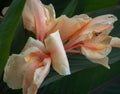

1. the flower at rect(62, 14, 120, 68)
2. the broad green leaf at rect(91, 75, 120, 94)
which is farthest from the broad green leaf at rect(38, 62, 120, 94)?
the flower at rect(62, 14, 120, 68)

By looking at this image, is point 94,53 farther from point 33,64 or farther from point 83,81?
point 83,81

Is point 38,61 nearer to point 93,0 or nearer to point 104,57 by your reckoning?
point 104,57

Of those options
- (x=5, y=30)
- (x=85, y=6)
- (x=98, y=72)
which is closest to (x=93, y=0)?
(x=85, y=6)

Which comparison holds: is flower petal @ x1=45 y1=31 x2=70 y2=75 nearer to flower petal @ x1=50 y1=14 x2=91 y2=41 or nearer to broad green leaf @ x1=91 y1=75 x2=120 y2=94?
flower petal @ x1=50 y1=14 x2=91 y2=41

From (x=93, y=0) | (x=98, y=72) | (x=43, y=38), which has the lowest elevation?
(x=98, y=72)

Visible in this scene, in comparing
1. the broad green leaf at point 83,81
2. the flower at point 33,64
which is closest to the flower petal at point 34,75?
the flower at point 33,64

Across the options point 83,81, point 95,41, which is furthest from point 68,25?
point 83,81

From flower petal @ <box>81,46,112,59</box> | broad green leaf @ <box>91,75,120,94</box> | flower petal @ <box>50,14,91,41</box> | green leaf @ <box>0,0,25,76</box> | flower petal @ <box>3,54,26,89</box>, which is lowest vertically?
broad green leaf @ <box>91,75,120,94</box>
